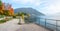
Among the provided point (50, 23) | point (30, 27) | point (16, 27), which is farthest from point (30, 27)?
point (50, 23)

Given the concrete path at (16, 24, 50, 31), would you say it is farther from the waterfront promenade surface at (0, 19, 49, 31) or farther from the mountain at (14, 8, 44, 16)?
the mountain at (14, 8, 44, 16)

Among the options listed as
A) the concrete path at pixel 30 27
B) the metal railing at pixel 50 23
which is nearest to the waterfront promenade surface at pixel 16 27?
the concrete path at pixel 30 27

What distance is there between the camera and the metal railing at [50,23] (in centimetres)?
225

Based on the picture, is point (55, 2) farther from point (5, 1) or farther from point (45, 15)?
point (5, 1)

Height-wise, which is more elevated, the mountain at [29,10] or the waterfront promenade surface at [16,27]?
the mountain at [29,10]

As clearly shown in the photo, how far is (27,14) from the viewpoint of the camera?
2.25 meters

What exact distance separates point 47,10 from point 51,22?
320 mm

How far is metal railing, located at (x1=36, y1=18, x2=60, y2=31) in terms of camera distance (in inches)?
88.5

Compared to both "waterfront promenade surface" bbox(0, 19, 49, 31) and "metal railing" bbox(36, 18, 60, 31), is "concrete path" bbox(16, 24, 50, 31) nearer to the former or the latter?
"waterfront promenade surface" bbox(0, 19, 49, 31)

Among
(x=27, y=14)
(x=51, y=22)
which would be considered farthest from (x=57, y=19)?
(x=27, y=14)

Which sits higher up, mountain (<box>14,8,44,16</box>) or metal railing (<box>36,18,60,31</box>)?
mountain (<box>14,8,44,16</box>)

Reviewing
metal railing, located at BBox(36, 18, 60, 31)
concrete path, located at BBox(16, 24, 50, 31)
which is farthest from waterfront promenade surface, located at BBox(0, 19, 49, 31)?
metal railing, located at BBox(36, 18, 60, 31)

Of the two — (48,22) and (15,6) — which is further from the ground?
(15,6)

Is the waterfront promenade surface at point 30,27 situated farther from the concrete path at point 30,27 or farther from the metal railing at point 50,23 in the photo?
the metal railing at point 50,23
